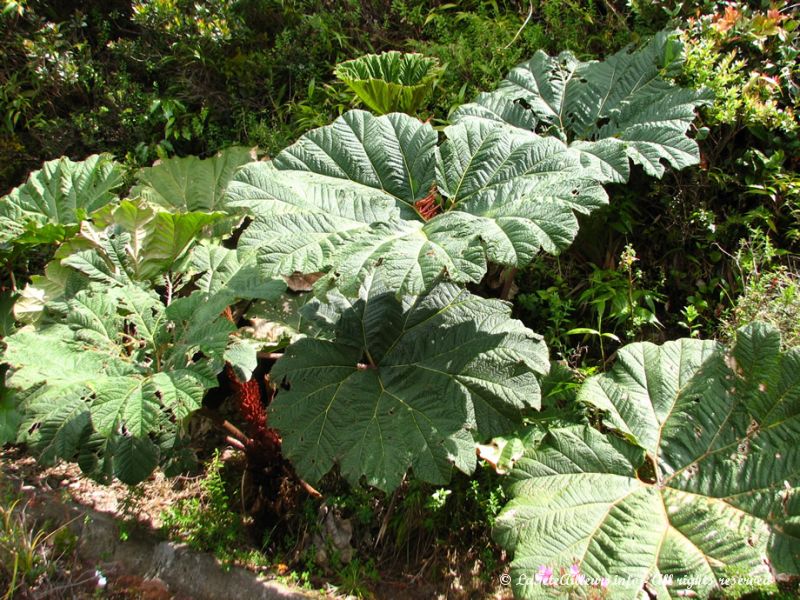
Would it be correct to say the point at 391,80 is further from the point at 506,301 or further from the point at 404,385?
the point at 404,385

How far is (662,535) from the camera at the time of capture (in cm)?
200

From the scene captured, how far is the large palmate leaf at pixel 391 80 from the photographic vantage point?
319cm

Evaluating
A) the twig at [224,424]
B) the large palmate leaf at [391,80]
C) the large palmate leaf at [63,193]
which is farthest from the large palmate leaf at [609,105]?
the large palmate leaf at [63,193]

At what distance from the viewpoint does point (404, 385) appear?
231cm

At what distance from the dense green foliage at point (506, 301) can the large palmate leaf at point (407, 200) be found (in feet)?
0.04

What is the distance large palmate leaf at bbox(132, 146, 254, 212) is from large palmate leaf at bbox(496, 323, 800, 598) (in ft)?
6.65

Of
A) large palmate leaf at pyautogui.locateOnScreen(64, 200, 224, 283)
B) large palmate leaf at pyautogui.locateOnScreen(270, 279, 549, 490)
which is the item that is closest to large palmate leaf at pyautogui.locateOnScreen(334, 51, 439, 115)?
large palmate leaf at pyautogui.locateOnScreen(64, 200, 224, 283)

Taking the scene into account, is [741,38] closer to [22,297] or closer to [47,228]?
[47,228]

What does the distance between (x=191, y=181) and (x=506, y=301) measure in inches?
71.3

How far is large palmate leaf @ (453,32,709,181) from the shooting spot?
2455 mm

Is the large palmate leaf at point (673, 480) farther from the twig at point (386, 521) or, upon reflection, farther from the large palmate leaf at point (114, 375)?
the large palmate leaf at point (114, 375)

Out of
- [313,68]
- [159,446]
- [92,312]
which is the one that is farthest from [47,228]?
[313,68]

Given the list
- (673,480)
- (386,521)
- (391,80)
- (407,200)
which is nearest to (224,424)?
(386,521)

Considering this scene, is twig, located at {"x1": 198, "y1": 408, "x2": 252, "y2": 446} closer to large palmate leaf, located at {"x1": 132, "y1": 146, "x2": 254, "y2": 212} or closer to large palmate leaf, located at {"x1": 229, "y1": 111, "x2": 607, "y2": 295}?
large palmate leaf, located at {"x1": 229, "y1": 111, "x2": 607, "y2": 295}
